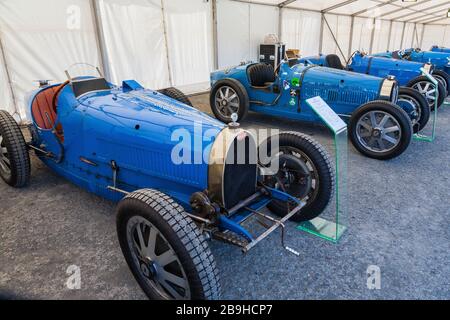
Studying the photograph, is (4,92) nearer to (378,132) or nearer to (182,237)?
(182,237)

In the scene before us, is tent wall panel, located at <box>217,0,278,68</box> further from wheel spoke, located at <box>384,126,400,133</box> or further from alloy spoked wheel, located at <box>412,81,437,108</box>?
wheel spoke, located at <box>384,126,400,133</box>

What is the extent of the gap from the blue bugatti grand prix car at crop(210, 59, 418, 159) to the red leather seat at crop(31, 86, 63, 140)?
11.4ft

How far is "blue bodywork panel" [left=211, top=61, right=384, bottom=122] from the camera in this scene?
5.39 meters

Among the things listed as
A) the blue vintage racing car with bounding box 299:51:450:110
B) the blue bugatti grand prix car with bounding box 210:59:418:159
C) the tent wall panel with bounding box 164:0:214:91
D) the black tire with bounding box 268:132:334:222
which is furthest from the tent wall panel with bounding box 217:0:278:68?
the black tire with bounding box 268:132:334:222

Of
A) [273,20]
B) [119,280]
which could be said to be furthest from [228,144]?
[273,20]

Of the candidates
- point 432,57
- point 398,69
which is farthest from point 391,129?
→ point 432,57

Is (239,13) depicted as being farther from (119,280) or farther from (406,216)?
(119,280)

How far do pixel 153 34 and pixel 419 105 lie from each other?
669 centimetres

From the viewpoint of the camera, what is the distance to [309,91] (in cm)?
571

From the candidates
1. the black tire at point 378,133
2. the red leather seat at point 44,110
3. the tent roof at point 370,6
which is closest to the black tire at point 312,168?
the black tire at point 378,133

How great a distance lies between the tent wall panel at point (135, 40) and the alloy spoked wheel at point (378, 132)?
5925 millimetres

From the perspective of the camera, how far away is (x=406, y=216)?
128 inches

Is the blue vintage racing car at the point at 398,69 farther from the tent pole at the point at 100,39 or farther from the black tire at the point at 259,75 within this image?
the tent pole at the point at 100,39
